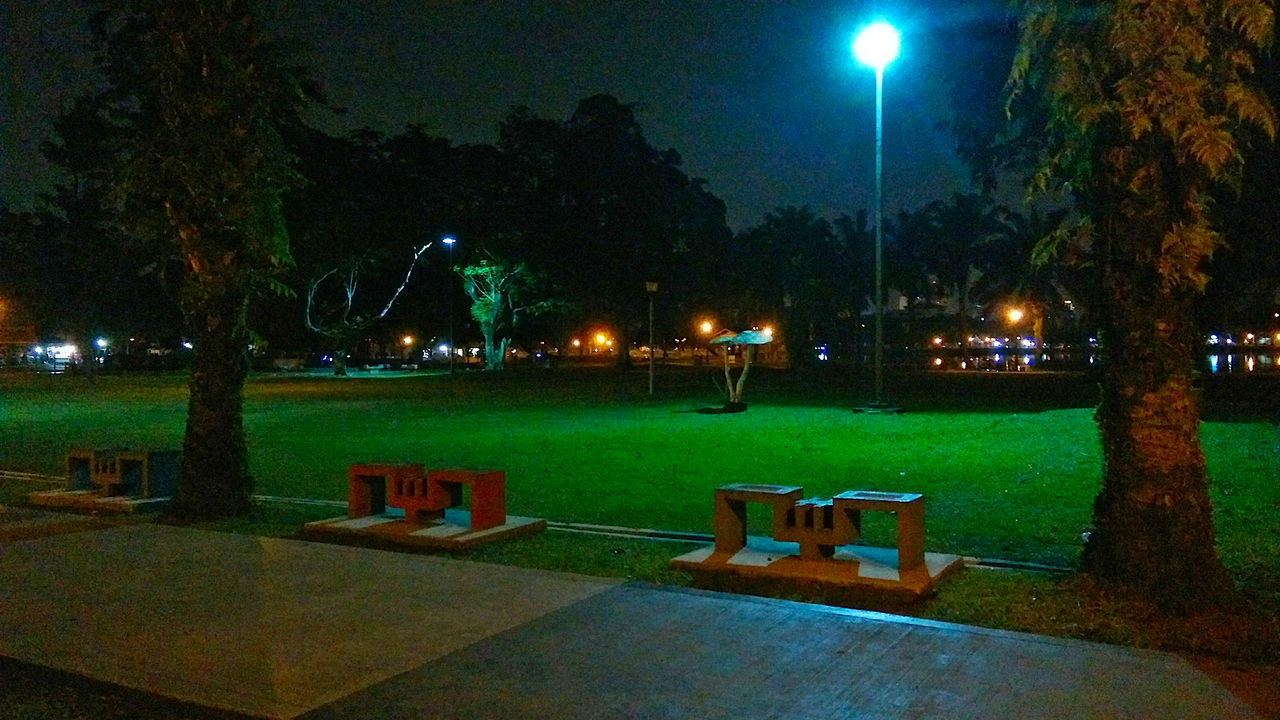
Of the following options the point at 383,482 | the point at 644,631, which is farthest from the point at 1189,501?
the point at 383,482

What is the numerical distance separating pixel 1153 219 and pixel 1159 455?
1.52 metres

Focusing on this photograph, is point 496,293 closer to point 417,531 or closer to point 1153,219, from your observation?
point 417,531

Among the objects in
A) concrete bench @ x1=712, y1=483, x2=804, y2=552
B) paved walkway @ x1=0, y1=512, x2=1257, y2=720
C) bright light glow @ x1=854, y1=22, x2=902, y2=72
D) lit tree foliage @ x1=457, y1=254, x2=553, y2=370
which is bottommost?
paved walkway @ x1=0, y1=512, x2=1257, y2=720

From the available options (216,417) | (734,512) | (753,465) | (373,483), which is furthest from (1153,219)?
(753,465)

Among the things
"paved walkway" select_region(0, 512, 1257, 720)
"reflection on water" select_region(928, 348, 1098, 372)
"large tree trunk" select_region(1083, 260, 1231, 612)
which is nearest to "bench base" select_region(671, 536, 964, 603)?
"paved walkway" select_region(0, 512, 1257, 720)

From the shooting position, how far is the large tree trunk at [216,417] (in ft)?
39.1

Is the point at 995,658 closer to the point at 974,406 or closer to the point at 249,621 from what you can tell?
the point at 249,621

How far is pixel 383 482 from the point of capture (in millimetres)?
11336

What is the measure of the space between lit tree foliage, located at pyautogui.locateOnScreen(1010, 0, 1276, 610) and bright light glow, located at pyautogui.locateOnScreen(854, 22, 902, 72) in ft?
49.4

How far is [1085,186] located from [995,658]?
355cm

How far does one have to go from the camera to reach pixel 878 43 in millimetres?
21969

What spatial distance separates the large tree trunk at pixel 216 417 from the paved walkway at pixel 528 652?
2834 millimetres

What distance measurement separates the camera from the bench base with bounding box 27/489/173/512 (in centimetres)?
1241

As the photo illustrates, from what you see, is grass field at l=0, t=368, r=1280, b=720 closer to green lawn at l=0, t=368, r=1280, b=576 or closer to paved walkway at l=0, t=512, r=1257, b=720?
green lawn at l=0, t=368, r=1280, b=576
